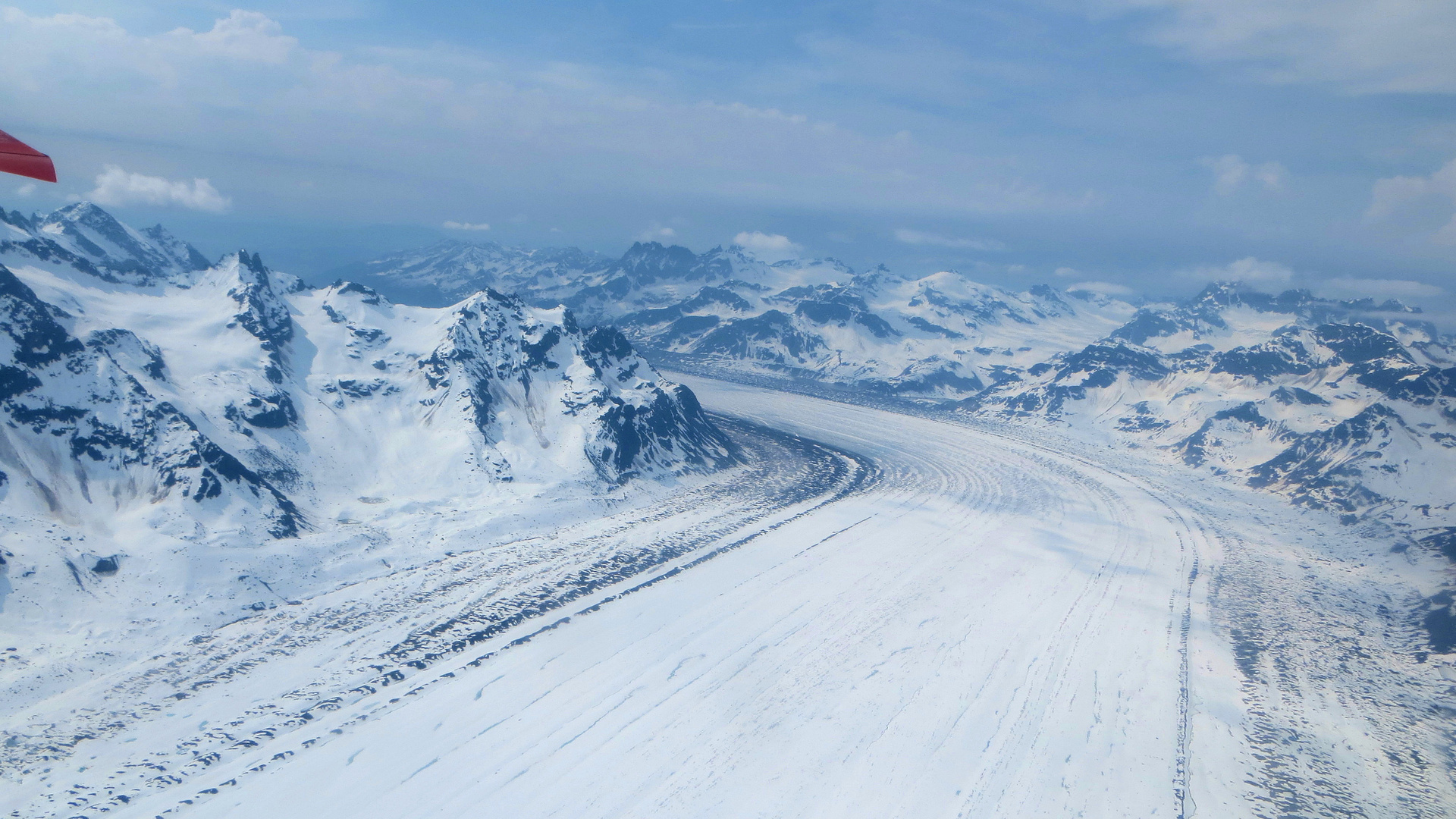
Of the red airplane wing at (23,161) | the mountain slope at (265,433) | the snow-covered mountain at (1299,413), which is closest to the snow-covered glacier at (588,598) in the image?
the mountain slope at (265,433)

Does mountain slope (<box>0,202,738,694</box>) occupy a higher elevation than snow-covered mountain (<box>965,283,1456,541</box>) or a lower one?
lower

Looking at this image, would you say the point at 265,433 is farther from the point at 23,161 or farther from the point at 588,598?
the point at 23,161

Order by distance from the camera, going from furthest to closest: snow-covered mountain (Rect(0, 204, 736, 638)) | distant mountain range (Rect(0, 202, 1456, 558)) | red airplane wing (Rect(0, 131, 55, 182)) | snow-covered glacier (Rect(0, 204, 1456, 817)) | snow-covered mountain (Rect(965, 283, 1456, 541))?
snow-covered mountain (Rect(965, 283, 1456, 541)), distant mountain range (Rect(0, 202, 1456, 558)), snow-covered mountain (Rect(0, 204, 736, 638)), snow-covered glacier (Rect(0, 204, 1456, 817)), red airplane wing (Rect(0, 131, 55, 182))

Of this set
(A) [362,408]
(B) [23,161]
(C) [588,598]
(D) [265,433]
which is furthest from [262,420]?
(B) [23,161]

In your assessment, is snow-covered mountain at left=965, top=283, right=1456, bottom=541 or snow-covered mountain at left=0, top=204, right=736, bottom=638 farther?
snow-covered mountain at left=965, top=283, right=1456, bottom=541

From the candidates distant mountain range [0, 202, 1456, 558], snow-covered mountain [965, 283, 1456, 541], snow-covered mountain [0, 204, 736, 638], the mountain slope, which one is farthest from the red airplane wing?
snow-covered mountain [965, 283, 1456, 541]

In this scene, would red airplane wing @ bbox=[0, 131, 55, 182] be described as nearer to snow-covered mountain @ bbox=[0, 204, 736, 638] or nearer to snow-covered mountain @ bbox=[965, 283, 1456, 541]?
snow-covered mountain @ bbox=[0, 204, 736, 638]

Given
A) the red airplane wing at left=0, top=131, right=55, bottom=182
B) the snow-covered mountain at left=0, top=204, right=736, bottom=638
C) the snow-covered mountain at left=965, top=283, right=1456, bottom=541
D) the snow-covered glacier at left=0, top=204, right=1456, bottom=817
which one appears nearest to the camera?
the red airplane wing at left=0, top=131, right=55, bottom=182
